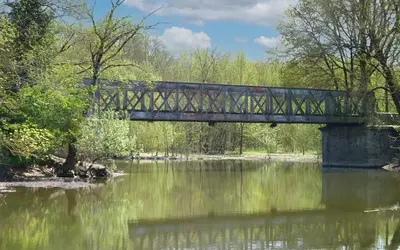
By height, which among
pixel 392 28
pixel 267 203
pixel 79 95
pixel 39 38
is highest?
pixel 392 28

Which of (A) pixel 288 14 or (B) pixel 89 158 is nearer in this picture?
(B) pixel 89 158

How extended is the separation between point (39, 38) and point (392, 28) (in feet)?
82.2

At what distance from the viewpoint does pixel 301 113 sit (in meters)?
43.4

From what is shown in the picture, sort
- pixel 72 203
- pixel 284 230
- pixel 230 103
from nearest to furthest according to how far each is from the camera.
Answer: pixel 284 230 → pixel 72 203 → pixel 230 103

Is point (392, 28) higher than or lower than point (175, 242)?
higher

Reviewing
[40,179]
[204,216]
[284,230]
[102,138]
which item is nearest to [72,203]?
[204,216]

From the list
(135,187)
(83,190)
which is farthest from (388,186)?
(83,190)

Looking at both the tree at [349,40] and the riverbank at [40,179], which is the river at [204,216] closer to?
the riverbank at [40,179]

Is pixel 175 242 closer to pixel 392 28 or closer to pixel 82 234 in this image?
pixel 82 234

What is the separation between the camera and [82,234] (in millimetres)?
15227

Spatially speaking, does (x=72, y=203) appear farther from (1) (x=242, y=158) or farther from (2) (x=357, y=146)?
(1) (x=242, y=158)

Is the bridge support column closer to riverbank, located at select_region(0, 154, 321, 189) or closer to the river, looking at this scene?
the river

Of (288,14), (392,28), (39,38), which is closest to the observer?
(39,38)

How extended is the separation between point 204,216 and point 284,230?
3.94m
